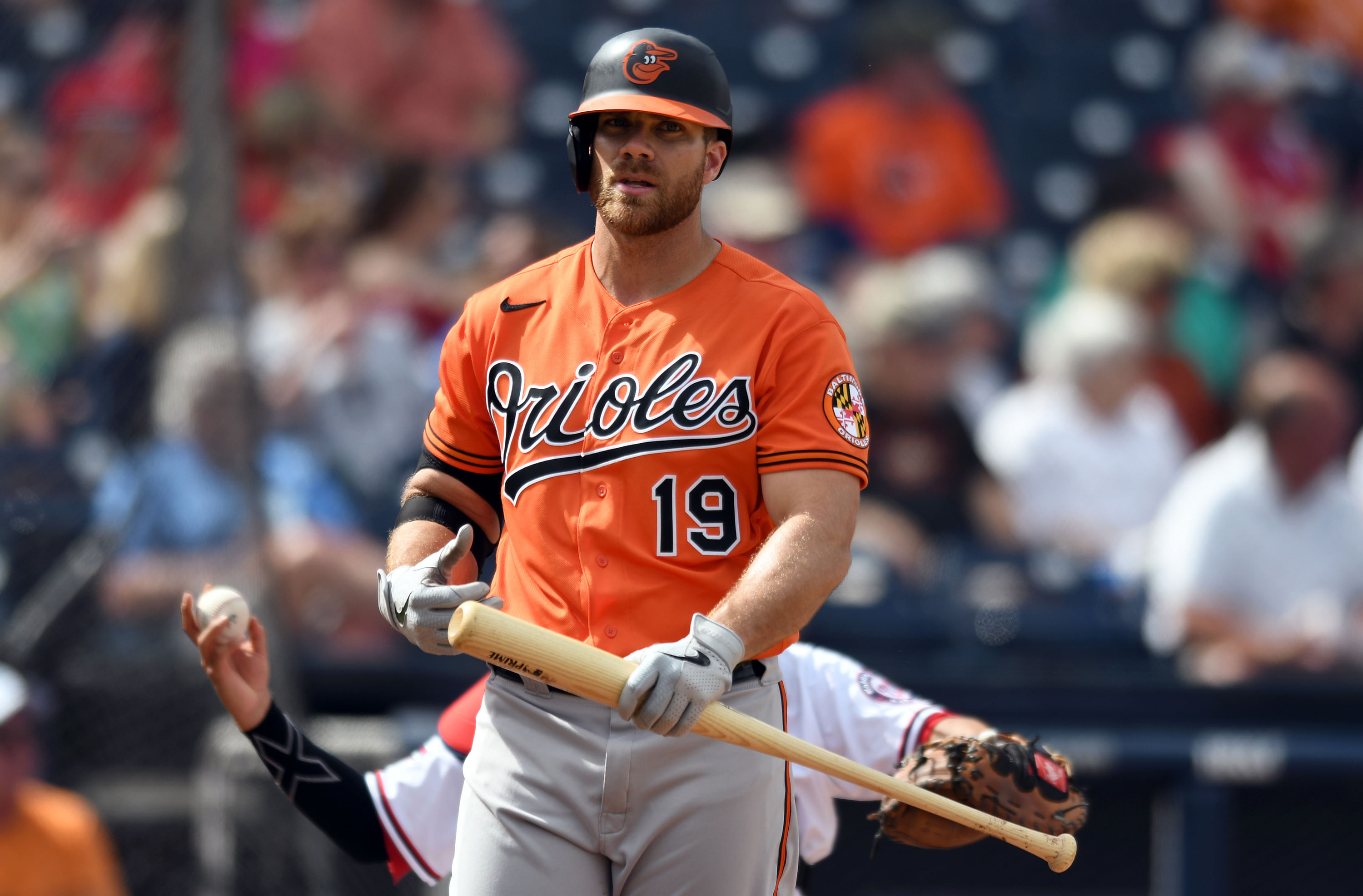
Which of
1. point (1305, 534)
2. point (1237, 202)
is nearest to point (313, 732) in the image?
point (1305, 534)

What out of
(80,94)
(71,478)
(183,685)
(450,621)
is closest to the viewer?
(450,621)

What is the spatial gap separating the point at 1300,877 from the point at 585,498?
319 cm

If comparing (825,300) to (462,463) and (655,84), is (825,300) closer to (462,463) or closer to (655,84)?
(462,463)

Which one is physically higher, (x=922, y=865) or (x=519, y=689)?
(x=519, y=689)

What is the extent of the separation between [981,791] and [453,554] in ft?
3.17

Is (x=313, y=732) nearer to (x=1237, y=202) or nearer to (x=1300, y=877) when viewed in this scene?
(x=1300, y=877)

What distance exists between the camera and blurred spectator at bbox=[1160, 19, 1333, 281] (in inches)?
295

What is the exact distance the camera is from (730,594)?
2180mm

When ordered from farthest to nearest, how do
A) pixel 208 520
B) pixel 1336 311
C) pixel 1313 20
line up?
pixel 1313 20, pixel 1336 311, pixel 208 520

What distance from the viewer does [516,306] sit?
2449 mm

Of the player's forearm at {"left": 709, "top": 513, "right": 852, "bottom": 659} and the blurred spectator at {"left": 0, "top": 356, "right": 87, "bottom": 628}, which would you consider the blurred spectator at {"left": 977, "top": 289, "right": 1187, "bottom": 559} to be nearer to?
the blurred spectator at {"left": 0, "top": 356, "right": 87, "bottom": 628}

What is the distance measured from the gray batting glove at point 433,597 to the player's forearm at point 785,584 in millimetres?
343

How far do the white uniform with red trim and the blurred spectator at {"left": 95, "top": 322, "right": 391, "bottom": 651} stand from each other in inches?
83.8

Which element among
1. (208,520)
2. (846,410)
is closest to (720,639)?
(846,410)
